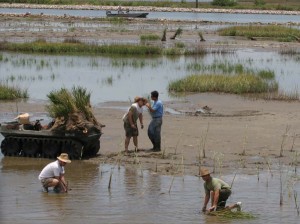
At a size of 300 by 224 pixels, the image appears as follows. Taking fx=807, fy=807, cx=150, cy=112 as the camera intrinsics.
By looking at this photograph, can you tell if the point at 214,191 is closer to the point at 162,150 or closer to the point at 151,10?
the point at 162,150

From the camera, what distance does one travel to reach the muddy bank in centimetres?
1816

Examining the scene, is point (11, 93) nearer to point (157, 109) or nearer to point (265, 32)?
point (157, 109)

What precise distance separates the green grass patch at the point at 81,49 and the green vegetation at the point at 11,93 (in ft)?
56.4

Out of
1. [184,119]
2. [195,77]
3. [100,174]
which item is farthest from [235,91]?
[100,174]

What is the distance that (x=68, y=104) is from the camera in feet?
60.6

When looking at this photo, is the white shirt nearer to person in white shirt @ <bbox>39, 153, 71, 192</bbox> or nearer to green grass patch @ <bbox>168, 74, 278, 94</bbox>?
person in white shirt @ <bbox>39, 153, 71, 192</bbox>

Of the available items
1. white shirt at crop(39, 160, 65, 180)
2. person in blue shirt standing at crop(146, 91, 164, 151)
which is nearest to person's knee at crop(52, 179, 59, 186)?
white shirt at crop(39, 160, 65, 180)

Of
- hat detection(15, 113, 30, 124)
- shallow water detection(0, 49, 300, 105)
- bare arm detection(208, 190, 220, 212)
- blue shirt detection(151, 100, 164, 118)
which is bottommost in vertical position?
shallow water detection(0, 49, 300, 105)

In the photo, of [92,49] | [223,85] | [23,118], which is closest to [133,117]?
[23,118]

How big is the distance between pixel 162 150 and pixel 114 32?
146 ft

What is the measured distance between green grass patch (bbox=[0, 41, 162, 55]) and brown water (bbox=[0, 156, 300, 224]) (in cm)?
2770

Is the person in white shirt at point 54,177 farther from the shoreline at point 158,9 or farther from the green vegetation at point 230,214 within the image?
the shoreline at point 158,9

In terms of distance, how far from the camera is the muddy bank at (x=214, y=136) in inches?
715

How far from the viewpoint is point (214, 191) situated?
13477 millimetres
